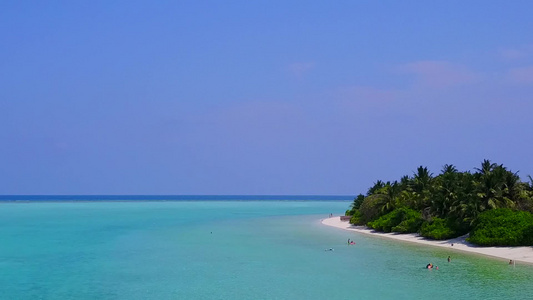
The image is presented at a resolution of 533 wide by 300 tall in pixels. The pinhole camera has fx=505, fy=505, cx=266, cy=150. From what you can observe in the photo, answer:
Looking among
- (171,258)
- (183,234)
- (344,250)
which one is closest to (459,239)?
(344,250)

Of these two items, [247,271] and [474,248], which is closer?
[247,271]

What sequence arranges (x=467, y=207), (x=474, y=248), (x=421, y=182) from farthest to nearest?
(x=421, y=182) < (x=467, y=207) < (x=474, y=248)

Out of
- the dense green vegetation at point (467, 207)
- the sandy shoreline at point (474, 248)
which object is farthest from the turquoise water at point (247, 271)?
the dense green vegetation at point (467, 207)

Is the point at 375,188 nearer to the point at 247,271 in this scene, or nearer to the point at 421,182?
the point at 421,182

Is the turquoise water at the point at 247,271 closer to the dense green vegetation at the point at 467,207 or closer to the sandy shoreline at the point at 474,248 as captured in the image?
the sandy shoreline at the point at 474,248

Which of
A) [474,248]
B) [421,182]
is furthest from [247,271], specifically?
[421,182]

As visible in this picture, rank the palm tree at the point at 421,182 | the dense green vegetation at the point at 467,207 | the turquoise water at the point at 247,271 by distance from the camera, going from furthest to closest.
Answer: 1. the palm tree at the point at 421,182
2. the dense green vegetation at the point at 467,207
3. the turquoise water at the point at 247,271

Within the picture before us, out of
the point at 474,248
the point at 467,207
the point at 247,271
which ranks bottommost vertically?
the point at 247,271

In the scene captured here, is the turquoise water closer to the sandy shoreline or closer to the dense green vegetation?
the sandy shoreline

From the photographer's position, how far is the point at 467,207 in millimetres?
57500

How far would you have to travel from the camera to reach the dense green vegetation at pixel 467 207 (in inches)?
2068

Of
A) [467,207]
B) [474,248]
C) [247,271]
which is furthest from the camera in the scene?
[467,207]

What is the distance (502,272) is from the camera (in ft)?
134

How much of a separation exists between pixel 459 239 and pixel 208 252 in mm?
29604
